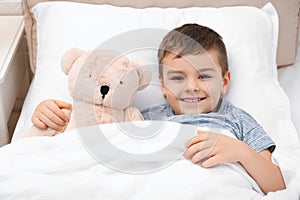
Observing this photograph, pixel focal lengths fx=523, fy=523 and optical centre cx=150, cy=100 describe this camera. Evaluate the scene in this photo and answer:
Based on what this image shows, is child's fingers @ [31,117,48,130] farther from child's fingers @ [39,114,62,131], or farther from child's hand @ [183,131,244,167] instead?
child's hand @ [183,131,244,167]

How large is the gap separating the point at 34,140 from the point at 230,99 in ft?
1.73

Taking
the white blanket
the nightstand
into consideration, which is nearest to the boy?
the white blanket

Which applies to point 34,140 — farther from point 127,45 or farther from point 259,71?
point 259,71

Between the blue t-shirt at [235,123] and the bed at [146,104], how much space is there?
0.05m

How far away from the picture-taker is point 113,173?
104 centimetres

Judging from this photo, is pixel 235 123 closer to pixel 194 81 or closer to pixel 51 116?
pixel 194 81

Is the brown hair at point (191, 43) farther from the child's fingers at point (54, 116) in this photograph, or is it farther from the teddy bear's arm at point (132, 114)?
the child's fingers at point (54, 116)

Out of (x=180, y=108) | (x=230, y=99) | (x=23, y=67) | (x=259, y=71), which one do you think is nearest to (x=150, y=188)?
(x=180, y=108)

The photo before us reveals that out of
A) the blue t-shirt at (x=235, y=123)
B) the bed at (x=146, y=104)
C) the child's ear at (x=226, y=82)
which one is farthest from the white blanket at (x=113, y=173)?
the child's ear at (x=226, y=82)

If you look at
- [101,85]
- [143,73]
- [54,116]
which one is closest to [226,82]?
[143,73]

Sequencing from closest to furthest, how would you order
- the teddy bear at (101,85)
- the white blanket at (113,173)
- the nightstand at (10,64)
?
the white blanket at (113,173) < the teddy bear at (101,85) < the nightstand at (10,64)

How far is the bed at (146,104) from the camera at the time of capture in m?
1.01

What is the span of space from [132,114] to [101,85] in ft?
0.39

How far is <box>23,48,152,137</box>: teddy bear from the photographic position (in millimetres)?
1194
